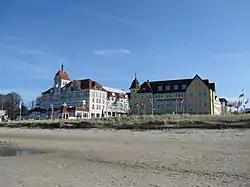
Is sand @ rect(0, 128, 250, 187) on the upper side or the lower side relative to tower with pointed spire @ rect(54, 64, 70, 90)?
lower

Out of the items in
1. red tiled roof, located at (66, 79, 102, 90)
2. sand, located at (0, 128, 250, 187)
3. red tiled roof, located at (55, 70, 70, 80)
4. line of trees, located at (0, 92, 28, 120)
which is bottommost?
sand, located at (0, 128, 250, 187)

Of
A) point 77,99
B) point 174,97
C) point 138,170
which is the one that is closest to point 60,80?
point 77,99

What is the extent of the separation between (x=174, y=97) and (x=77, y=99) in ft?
104

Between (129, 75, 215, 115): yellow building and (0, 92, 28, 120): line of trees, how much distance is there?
4017 cm

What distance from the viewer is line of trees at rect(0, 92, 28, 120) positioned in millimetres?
106438

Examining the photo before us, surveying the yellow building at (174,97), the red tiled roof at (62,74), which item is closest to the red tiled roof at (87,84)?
the red tiled roof at (62,74)

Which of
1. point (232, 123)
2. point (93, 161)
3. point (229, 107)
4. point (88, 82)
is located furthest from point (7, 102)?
point (93, 161)

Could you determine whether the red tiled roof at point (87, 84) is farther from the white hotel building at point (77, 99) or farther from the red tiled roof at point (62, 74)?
the red tiled roof at point (62, 74)

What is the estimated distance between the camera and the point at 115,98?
11469 cm

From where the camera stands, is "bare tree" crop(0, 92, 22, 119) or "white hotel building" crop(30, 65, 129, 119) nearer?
"white hotel building" crop(30, 65, 129, 119)

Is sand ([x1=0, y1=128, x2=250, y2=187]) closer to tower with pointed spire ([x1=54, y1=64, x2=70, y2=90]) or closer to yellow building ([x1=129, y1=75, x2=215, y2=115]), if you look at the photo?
yellow building ([x1=129, y1=75, x2=215, y2=115])

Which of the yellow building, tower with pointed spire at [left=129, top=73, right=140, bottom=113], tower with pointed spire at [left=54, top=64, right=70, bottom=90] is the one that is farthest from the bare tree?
the yellow building

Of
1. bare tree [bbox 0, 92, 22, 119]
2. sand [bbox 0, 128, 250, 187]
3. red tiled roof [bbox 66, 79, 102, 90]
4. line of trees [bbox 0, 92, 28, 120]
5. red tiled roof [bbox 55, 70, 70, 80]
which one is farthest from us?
bare tree [bbox 0, 92, 22, 119]

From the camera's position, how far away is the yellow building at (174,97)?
82.3m
